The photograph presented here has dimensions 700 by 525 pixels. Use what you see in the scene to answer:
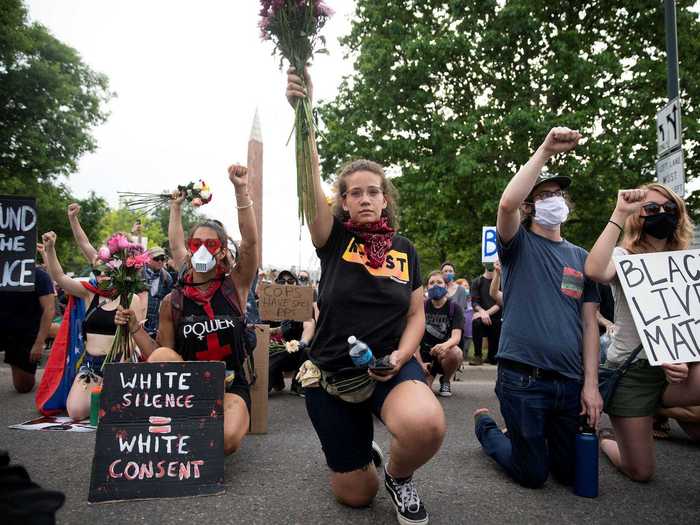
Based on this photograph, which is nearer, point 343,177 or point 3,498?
point 3,498

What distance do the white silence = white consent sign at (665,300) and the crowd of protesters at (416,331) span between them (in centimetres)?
12

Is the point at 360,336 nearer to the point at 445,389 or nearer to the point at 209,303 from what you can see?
the point at 209,303

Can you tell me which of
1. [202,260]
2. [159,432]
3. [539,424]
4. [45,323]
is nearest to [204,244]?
[202,260]

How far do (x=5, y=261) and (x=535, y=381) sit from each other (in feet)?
13.5

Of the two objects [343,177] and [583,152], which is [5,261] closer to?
[343,177]

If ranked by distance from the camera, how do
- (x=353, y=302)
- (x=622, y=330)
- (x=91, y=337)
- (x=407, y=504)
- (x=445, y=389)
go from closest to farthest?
(x=407, y=504)
(x=353, y=302)
(x=622, y=330)
(x=91, y=337)
(x=445, y=389)

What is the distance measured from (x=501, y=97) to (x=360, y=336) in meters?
13.1

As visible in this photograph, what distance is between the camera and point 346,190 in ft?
10.0

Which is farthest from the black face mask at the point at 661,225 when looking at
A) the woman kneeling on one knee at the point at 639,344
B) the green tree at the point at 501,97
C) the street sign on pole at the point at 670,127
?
the green tree at the point at 501,97

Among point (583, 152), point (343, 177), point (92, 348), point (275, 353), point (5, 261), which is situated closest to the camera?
point (343, 177)

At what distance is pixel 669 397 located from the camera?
3.42 metres

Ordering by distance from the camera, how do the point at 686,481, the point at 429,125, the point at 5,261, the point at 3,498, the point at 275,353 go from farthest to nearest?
the point at 429,125, the point at 275,353, the point at 5,261, the point at 686,481, the point at 3,498

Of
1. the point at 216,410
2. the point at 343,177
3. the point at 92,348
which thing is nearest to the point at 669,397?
the point at 343,177

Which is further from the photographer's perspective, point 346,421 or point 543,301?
point 543,301
